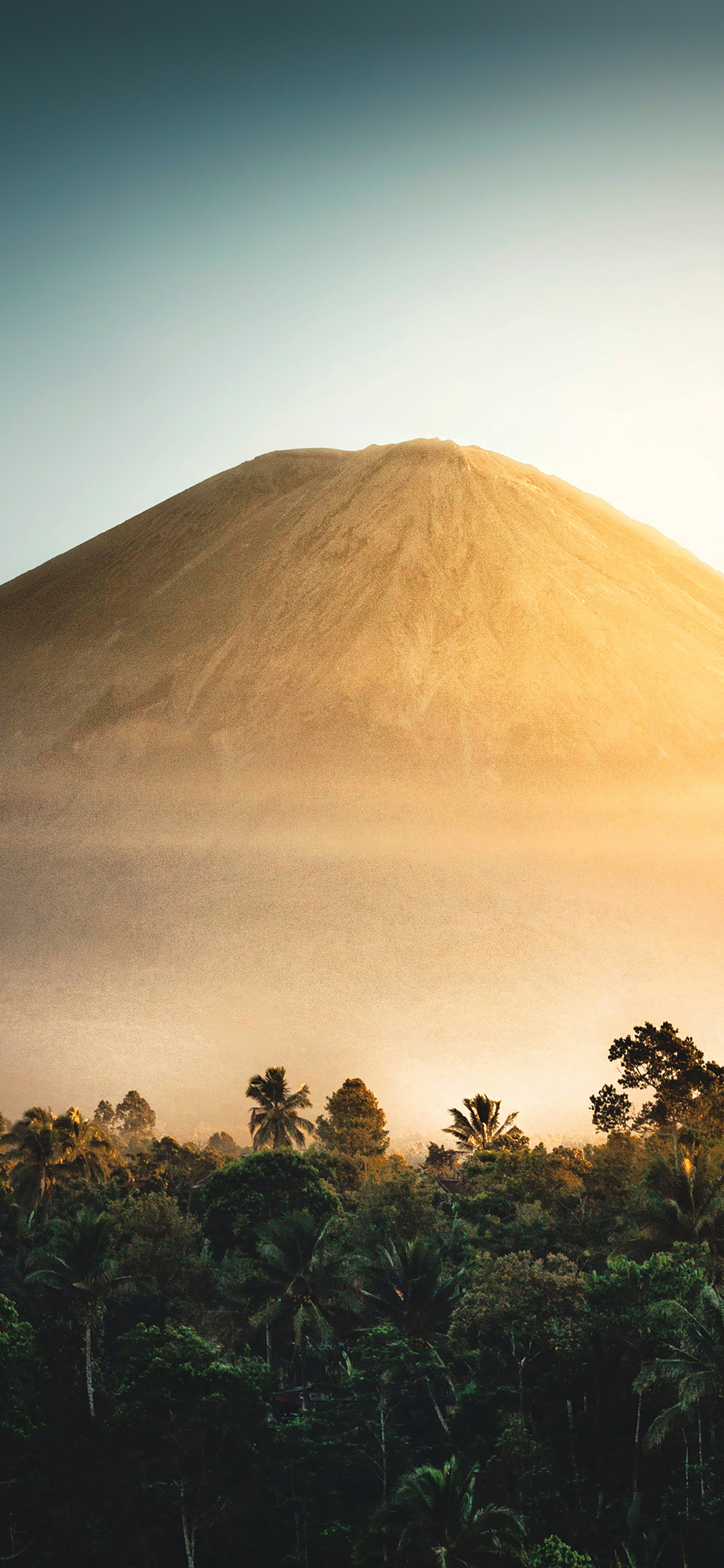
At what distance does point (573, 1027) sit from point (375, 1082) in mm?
30095

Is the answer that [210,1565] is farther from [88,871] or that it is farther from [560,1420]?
[88,871]

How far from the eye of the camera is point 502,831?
179625 mm

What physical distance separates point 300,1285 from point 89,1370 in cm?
663

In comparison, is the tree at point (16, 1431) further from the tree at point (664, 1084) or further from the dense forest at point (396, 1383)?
the tree at point (664, 1084)

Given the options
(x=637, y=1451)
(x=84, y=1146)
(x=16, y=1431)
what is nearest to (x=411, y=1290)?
(x=637, y=1451)

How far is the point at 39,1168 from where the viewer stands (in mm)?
52188

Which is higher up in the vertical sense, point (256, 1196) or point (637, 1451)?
point (256, 1196)

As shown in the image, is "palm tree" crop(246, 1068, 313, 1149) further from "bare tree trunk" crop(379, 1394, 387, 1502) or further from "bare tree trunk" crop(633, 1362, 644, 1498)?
Result: "bare tree trunk" crop(633, 1362, 644, 1498)

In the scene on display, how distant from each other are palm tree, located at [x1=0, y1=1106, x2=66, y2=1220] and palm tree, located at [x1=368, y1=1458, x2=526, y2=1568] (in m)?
33.9

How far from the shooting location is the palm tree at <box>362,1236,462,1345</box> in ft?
113

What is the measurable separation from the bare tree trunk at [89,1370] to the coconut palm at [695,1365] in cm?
1598

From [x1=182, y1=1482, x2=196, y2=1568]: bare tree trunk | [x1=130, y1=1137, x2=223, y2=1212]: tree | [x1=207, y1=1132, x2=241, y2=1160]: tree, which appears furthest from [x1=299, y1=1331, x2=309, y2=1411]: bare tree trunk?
[x1=207, y1=1132, x2=241, y2=1160]: tree

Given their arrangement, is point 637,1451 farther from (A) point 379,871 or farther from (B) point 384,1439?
(A) point 379,871

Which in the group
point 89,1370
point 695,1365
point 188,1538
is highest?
point 695,1365
